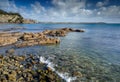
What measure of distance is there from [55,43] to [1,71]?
22960mm

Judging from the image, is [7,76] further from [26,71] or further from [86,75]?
[86,75]

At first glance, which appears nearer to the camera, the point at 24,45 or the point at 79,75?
the point at 79,75

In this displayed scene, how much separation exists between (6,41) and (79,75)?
27.2 m

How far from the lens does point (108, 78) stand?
55.4ft

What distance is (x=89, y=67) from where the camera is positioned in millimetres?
Answer: 20422

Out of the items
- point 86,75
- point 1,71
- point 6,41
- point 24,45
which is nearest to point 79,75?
point 86,75

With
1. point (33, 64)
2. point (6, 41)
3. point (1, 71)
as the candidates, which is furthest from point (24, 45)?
point (1, 71)

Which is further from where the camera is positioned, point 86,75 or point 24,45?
point 24,45

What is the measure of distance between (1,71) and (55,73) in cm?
656

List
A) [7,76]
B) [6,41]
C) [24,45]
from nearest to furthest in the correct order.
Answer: [7,76], [24,45], [6,41]

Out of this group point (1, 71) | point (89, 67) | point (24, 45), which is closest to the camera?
point (1, 71)

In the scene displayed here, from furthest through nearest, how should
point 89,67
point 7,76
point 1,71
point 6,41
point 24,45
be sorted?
point 6,41 < point 24,45 < point 89,67 < point 1,71 < point 7,76

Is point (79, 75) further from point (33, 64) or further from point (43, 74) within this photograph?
point (33, 64)

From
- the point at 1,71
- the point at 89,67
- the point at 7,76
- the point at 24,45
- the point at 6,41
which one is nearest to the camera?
the point at 7,76
